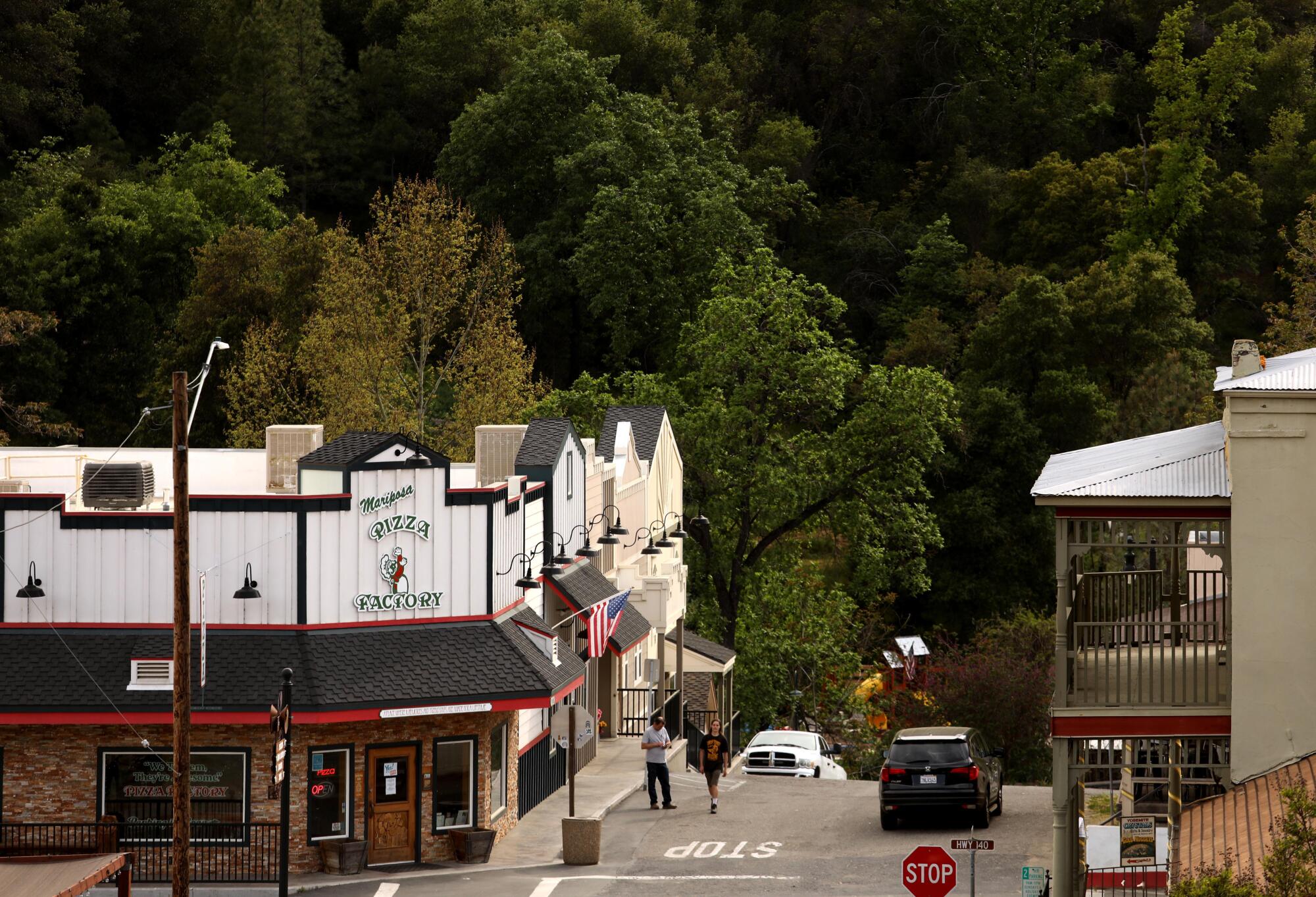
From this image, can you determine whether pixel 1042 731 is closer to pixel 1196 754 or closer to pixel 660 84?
pixel 1196 754

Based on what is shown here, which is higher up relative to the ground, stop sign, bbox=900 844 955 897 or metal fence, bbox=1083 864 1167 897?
stop sign, bbox=900 844 955 897

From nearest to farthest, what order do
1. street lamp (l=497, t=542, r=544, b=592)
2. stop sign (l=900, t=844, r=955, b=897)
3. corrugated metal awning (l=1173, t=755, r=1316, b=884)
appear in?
corrugated metal awning (l=1173, t=755, r=1316, b=884) → stop sign (l=900, t=844, r=955, b=897) → street lamp (l=497, t=542, r=544, b=592)

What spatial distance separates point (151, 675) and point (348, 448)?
4520 millimetres

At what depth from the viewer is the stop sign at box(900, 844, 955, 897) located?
16484 millimetres

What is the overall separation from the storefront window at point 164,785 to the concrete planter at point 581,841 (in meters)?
4.68

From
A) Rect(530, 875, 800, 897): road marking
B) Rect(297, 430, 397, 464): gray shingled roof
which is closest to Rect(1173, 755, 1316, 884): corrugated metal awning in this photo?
Rect(530, 875, 800, 897): road marking

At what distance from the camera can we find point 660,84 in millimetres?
76625

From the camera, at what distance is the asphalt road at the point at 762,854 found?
23.6 m

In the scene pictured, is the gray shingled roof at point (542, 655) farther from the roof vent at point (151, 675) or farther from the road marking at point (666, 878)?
the roof vent at point (151, 675)

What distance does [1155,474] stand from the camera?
753 inches

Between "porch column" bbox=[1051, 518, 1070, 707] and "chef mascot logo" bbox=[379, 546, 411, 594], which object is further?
"chef mascot logo" bbox=[379, 546, 411, 594]

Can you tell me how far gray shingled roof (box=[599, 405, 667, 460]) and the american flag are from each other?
263 inches

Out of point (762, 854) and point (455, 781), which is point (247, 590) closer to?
point (455, 781)

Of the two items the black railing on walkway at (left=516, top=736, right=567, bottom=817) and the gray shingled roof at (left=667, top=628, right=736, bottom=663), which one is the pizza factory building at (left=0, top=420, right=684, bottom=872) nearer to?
the black railing on walkway at (left=516, top=736, right=567, bottom=817)
